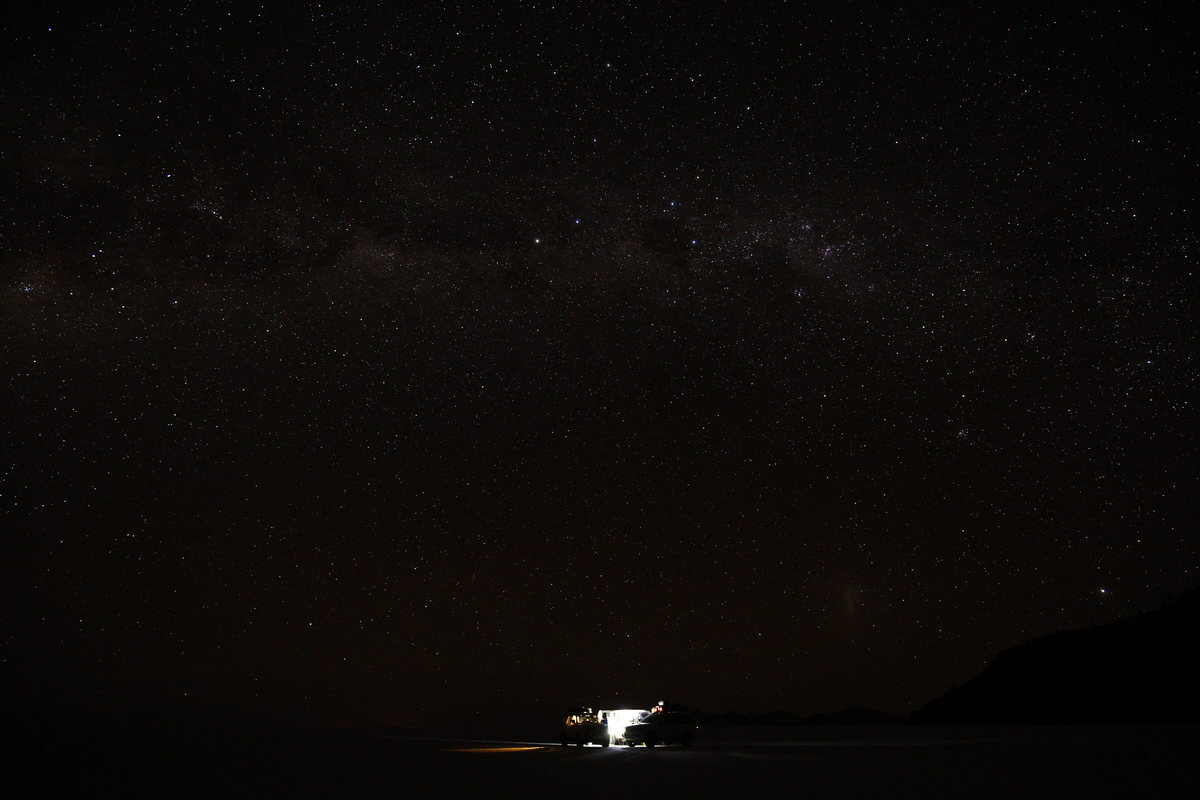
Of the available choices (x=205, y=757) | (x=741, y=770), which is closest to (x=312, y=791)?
(x=741, y=770)

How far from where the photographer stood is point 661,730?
92.0 ft

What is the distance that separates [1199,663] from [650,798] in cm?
5409

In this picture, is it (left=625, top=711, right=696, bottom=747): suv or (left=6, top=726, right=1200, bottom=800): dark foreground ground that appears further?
(left=625, top=711, right=696, bottom=747): suv

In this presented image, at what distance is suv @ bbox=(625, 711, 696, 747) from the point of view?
27875mm

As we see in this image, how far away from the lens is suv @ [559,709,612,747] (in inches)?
1168

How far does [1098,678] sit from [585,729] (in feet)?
146

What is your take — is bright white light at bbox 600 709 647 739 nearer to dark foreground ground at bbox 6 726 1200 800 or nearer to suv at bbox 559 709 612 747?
suv at bbox 559 709 612 747

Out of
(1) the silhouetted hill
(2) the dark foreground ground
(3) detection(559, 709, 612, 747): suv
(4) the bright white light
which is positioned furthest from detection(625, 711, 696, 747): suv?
(1) the silhouetted hill

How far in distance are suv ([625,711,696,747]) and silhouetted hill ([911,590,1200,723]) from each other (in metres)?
27.1

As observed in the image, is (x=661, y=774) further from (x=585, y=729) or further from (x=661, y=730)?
(x=585, y=729)

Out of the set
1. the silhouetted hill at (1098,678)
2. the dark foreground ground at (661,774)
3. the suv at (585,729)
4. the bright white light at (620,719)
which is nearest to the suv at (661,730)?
the bright white light at (620,719)

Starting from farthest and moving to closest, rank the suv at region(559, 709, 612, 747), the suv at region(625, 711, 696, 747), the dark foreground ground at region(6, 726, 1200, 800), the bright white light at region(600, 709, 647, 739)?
1. the suv at region(559, 709, 612, 747)
2. the bright white light at region(600, 709, 647, 739)
3. the suv at region(625, 711, 696, 747)
4. the dark foreground ground at region(6, 726, 1200, 800)

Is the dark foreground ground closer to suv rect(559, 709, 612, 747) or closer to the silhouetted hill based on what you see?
suv rect(559, 709, 612, 747)

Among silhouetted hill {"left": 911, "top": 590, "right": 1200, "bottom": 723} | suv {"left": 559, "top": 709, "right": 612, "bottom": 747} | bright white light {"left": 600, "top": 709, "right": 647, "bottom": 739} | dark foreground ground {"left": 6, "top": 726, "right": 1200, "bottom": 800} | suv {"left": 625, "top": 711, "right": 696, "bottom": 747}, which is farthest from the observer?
silhouetted hill {"left": 911, "top": 590, "right": 1200, "bottom": 723}
